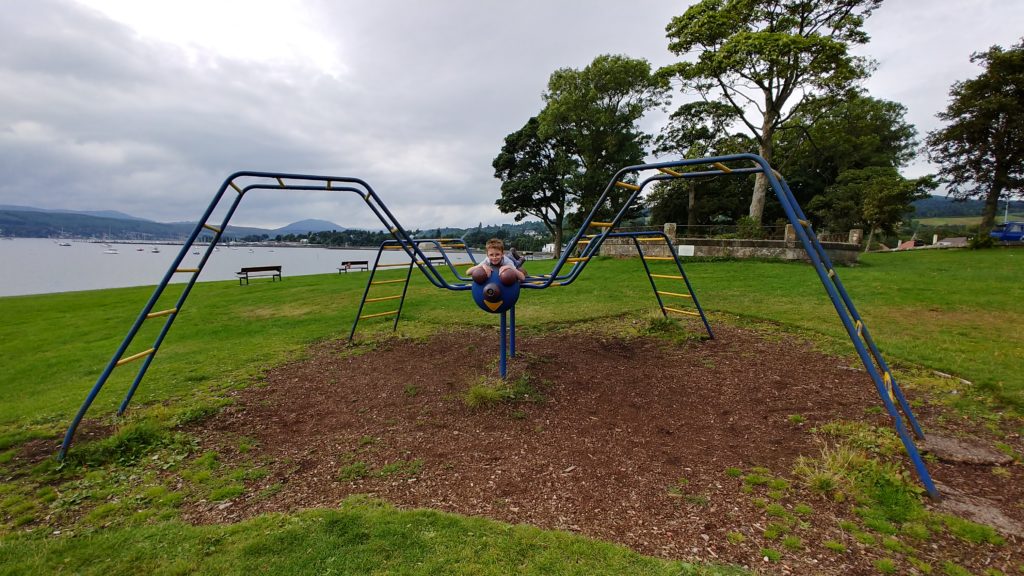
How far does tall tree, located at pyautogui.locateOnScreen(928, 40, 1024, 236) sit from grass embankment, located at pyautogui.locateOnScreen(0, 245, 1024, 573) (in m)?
10.4

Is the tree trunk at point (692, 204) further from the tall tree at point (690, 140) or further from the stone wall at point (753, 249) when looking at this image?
the stone wall at point (753, 249)

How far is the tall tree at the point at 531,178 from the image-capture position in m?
32.8

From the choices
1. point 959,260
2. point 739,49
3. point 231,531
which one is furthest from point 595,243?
point 959,260

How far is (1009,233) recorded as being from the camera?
25.7 m

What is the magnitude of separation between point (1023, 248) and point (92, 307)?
39594 millimetres

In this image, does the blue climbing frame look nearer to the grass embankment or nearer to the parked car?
the grass embankment

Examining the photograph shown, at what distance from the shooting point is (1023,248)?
19797mm

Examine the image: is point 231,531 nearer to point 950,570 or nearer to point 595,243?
point 950,570

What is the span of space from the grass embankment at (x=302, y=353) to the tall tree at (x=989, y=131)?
10376 millimetres

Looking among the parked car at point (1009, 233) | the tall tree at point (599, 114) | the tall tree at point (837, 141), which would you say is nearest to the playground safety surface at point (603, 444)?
the tall tree at point (837, 141)

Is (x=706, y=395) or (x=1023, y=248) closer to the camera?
(x=706, y=395)

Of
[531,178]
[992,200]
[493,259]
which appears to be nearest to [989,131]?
[992,200]

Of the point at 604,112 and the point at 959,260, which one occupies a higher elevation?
the point at 604,112

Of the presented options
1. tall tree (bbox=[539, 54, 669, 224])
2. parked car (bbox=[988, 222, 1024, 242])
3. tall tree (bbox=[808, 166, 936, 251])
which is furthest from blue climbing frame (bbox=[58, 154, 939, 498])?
parked car (bbox=[988, 222, 1024, 242])
